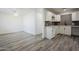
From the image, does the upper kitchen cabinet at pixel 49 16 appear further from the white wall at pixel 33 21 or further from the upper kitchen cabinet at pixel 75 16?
the upper kitchen cabinet at pixel 75 16

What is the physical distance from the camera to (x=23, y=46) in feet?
6.30

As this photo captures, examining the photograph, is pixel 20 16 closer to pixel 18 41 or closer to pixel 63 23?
pixel 18 41

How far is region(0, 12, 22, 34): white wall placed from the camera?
6.16 ft

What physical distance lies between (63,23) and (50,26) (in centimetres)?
27

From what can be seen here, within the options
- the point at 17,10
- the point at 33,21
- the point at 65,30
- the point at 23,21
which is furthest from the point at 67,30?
the point at 17,10

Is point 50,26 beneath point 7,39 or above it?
above

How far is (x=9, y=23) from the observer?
1900 mm

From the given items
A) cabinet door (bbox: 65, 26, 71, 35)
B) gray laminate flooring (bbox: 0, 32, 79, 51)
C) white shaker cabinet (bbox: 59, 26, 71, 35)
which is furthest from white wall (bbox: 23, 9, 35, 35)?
cabinet door (bbox: 65, 26, 71, 35)

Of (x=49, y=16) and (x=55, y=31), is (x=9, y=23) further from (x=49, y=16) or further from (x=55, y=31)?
(x=55, y=31)

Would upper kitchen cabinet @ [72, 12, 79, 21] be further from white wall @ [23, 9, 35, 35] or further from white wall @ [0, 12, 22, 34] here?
white wall @ [0, 12, 22, 34]
